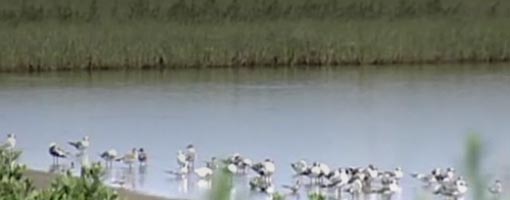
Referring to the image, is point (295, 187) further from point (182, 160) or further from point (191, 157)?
point (191, 157)

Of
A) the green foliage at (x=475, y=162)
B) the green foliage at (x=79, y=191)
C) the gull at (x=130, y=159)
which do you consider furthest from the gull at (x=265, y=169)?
the green foliage at (x=475, y=162)

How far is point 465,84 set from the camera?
17562mm

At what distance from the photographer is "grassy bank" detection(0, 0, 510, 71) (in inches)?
792

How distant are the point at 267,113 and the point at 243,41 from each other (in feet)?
22.1

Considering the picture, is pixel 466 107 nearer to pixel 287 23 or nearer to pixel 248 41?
pixel 248 41

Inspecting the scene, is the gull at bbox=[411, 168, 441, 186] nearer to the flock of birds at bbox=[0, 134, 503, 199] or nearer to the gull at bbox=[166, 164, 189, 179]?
the flock of birds at bbox=[0, 134, 503, 199]

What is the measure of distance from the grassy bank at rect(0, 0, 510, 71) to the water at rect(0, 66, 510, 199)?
448 millimetres

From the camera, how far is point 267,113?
1423 cm

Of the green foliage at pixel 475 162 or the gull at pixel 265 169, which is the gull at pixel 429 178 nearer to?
the gull at pixel 265 169

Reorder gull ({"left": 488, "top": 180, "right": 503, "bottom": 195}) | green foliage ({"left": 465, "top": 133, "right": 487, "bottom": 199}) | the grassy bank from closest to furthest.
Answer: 1. green foliage ({"left": 465, "top": 133, "right": 487, "bottom": 199})
2. gull ({"left": 488, "top": 180, "right": 503, "bottom": 195})
3. the grassy bank

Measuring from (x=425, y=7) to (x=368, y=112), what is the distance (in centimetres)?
1116

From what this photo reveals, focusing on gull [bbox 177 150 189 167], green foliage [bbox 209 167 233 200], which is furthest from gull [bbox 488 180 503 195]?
gull [bbox 177 150 189 167]

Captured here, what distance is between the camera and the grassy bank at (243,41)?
66.0 ft

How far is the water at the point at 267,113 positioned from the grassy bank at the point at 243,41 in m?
0.45
